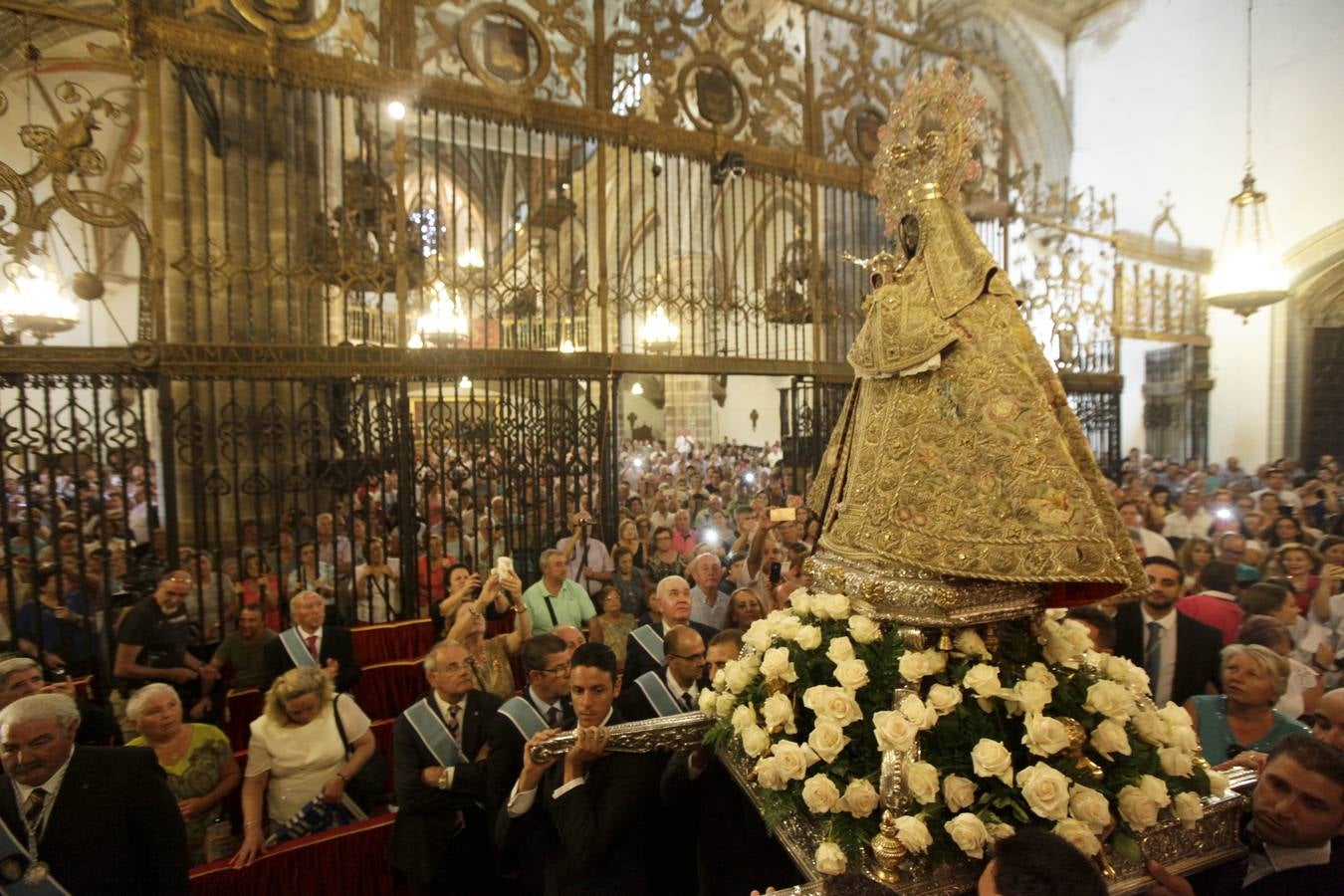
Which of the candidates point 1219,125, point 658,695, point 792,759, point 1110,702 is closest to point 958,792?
point 792,759

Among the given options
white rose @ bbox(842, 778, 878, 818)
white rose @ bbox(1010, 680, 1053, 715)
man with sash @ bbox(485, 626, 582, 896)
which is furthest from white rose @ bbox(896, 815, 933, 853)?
man with sash @ bbox(485, 626, 582, 896)

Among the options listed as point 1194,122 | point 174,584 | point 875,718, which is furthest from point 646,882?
point 1194,122

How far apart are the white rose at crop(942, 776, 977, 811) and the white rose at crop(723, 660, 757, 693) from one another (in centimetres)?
78

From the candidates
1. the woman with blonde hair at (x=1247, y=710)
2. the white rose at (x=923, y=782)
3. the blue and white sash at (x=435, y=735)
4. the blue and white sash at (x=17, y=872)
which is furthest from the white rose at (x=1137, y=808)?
the blue and white sash at (x=17, y=872)

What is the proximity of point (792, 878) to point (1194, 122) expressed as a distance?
14.2 meters

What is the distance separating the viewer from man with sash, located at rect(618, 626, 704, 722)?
3.62 meters

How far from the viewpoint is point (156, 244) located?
5371mm

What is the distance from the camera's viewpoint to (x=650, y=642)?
445cm

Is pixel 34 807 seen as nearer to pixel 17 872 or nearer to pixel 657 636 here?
pixel 17 872

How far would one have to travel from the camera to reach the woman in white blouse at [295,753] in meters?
3.56

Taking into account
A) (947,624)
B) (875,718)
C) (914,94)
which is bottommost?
(875,718)

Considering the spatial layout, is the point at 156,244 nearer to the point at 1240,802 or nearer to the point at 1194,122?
the point at 1240,802

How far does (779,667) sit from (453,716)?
6.35ft

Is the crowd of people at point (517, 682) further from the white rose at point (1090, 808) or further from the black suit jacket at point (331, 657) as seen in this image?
the white rose at point (1090, 808)
